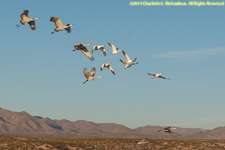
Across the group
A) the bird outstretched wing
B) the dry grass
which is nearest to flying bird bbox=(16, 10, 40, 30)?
the bird outstretched wing

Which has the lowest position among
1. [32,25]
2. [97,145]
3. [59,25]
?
[97,145]

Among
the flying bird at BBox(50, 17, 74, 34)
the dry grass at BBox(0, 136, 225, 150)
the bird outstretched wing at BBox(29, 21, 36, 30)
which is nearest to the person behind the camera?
the flying bird at BBox(50, 17, 74, 34)

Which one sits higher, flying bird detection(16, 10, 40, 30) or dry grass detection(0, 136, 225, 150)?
flying bird detection(16, 10, 40, 30)

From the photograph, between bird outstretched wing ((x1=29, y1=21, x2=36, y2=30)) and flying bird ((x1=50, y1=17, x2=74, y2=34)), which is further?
bird outstretched wing ((x1=29, y1=21, x2=36, y2=30))

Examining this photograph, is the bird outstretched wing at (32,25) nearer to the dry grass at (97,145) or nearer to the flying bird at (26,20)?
the flying bird at (26,20)

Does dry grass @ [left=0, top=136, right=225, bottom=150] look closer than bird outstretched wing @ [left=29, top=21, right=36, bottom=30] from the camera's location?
No

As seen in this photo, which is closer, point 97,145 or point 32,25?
point 32,25

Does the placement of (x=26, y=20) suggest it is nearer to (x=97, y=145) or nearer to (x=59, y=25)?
(x=59, y=25)

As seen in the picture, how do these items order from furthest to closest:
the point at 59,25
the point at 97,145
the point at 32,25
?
1. the point at 97,145
2. the point at 32,25
3. the point at 59,25

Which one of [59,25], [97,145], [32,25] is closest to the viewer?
[59,25]

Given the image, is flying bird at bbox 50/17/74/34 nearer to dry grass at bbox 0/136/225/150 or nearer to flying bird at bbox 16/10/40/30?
flying bird at bbox 16/10/40/30

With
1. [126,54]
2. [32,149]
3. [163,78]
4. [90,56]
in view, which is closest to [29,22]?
[90,56]

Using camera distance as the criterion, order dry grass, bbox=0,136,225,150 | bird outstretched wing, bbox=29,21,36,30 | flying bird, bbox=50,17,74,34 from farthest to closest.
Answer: dry grass, bbox=0,136,225,150, bird outstretched wing, bbox=29,21,36,30, flying bird, bbox=50,17,74,34

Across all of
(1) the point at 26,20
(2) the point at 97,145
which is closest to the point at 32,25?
(1) the point at 26,20
